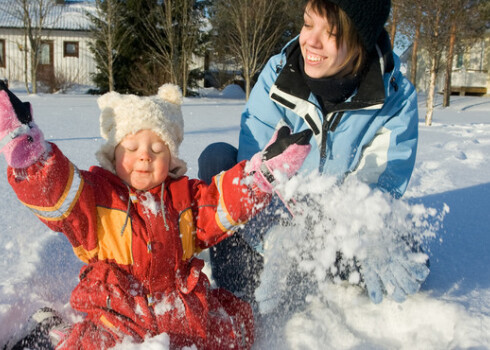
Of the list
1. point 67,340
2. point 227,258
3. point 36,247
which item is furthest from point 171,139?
point 36,247

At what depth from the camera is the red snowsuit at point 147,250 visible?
4.74ft

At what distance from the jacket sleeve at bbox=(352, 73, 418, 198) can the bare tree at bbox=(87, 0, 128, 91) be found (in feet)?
48.9

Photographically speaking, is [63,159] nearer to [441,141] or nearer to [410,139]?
[410,139]

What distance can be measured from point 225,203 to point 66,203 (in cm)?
52

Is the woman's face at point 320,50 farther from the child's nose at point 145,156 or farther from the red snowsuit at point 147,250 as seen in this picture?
the child's nose at point 145,156

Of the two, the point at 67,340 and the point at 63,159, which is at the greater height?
the point at 63,159

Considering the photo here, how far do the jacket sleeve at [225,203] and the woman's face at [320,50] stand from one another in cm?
58

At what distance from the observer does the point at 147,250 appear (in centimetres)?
154

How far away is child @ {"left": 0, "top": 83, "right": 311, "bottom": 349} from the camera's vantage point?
1443 millimetres

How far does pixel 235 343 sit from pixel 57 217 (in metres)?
0.71

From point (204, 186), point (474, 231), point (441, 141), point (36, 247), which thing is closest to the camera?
point (204, 186)

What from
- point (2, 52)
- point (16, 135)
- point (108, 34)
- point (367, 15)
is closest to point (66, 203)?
point (16, 135)

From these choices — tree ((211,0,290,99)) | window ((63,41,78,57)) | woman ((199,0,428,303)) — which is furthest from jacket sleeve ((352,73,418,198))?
→ window ((63,41,78,57))

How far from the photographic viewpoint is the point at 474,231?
8.30 ft
